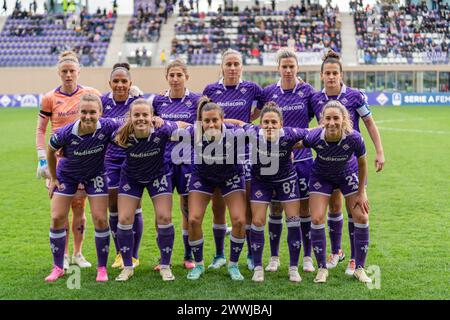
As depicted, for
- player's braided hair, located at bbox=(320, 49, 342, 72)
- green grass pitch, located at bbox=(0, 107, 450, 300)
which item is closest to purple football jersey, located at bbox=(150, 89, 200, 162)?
player's braided hair, located at bbox=(320, 49, 342, 72)

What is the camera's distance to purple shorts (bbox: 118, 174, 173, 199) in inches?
219

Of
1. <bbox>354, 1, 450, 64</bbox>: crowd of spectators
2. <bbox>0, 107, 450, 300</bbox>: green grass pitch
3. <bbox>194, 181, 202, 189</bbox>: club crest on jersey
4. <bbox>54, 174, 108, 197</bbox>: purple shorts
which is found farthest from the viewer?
<bbox>354, 1, 450, 64</bbox>: crowd of spectators

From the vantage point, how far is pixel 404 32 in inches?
1623

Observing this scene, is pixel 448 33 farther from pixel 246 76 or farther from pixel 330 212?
pixel 330 212

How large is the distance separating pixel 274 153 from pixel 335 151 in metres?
0.54

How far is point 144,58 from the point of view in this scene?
37.7 metres

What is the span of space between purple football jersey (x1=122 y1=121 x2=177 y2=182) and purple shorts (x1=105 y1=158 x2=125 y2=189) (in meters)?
0.29

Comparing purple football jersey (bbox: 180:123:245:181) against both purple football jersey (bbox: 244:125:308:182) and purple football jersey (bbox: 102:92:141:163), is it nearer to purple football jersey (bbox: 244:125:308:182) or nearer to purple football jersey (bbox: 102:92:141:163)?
purple football jersey (bbox: 244:125:308:182)

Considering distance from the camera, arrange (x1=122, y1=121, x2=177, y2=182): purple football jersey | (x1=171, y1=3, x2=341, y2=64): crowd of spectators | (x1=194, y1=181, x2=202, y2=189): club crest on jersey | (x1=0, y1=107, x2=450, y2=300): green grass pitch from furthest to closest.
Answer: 1. (x1=171, y1=3, x2=341, y2=64): crowd of spectators
2. (x1=194, y1=181, x2=202, y2=189): club crest on jersey
3. (x1=122, y1=121, x2=177, y2=182): purple football jersey
4. (x1=0, y1=107, x2=450, y2=300): green grass pitch

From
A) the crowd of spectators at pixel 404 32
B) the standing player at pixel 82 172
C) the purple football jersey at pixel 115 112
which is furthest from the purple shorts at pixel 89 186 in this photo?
the crowd of spectators at pixel 404 32

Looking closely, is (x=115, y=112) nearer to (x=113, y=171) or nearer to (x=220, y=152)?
(x=113, y=171)

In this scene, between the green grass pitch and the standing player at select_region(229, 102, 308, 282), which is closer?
the green grass pitch

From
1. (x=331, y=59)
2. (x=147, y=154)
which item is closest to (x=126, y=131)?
(x=147, y=154)

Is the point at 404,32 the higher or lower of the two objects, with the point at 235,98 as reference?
higher
